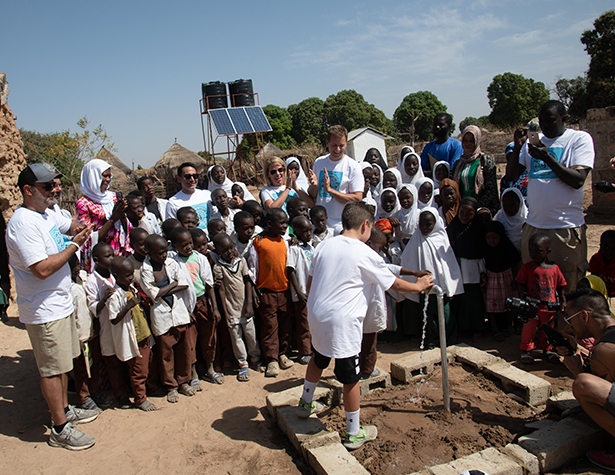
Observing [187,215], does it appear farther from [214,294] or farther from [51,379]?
[51,379]

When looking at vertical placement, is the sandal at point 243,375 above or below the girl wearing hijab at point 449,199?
below

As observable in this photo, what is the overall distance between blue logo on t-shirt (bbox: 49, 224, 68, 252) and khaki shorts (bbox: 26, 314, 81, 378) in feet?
1.84

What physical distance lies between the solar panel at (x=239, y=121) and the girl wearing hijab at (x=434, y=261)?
12104 millimetres

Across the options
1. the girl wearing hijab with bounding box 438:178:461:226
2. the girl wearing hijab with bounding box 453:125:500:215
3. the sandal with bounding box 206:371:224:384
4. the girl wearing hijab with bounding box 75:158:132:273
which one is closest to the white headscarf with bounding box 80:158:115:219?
the girl wearing hijab with bounding box 75:158:132:273

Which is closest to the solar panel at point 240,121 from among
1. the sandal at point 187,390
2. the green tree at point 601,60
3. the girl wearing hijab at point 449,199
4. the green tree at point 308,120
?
the girl wearing hijab at point 449,199

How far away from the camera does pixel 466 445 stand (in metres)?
3.23

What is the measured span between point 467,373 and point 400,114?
43871mm

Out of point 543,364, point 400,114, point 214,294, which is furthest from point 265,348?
point 400,114

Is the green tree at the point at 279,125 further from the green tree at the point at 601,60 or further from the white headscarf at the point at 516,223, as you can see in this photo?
the white headscarf at the point at 516,223

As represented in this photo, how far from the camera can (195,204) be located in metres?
5.33

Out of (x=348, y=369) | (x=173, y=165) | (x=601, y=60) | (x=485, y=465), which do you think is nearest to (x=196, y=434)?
(x=348, y=369)

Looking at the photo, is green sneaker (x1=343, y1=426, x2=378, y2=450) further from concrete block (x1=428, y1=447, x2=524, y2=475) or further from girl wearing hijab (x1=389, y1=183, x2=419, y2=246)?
girl wearing hijab (x1=389, y1=183, x2=419, y2=246)

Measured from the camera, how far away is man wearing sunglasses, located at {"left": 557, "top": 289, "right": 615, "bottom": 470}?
9.25 ft

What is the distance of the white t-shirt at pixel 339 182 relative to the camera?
17.6 ft
